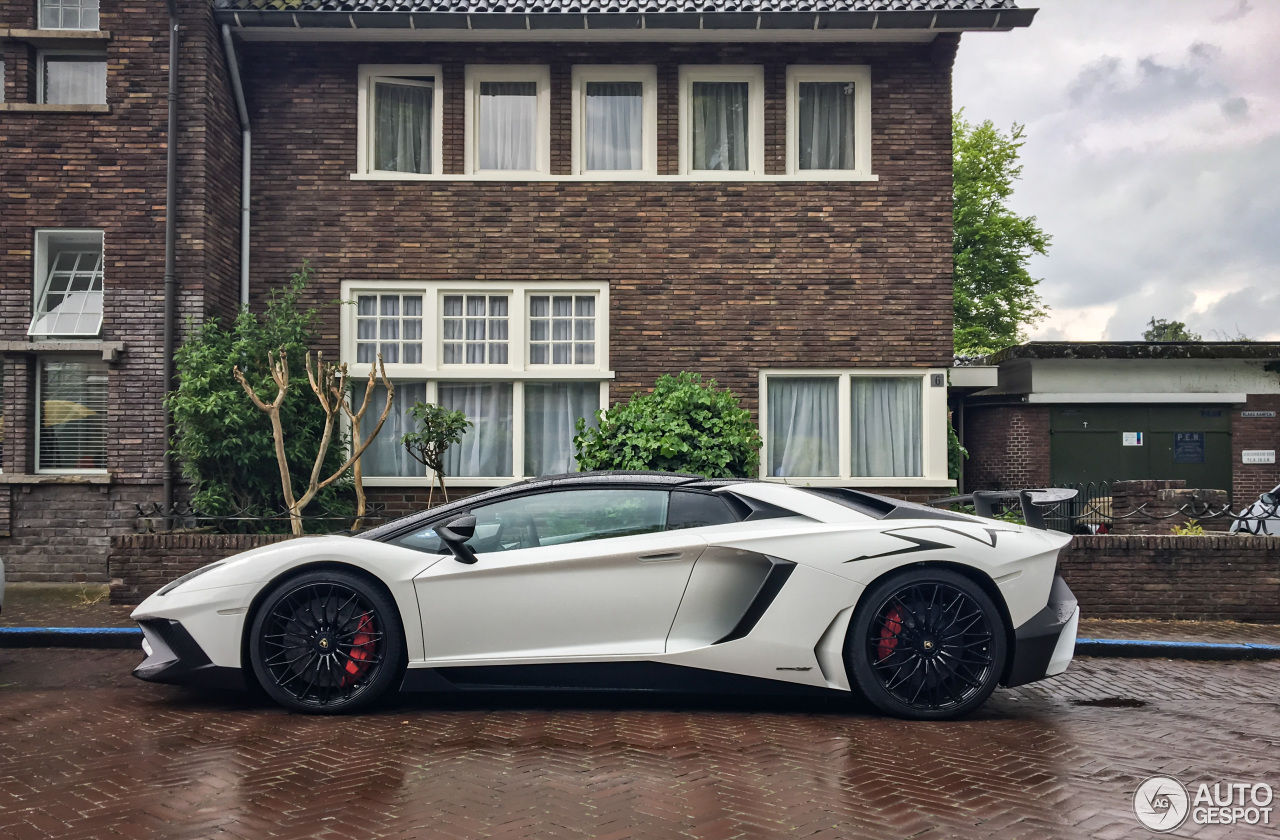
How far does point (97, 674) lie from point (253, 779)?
323 centimetres

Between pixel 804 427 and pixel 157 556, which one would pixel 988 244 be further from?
pixel 157 556

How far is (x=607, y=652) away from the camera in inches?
206

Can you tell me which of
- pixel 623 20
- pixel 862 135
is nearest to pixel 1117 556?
pixel 862 135

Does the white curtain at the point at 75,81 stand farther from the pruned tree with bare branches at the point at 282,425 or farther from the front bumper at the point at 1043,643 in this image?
the front bumper at the point at 1043,643

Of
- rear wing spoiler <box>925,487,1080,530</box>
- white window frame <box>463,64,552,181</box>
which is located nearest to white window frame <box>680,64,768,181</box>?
white window frame <box>463,64,552,181</box>

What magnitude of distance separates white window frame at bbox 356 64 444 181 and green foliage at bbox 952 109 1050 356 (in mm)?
24577

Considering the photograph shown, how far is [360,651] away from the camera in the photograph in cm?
535

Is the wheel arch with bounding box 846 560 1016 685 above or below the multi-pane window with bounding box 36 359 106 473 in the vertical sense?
below

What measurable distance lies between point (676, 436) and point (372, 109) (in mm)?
5805

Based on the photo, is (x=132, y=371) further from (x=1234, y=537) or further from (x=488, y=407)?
(x=1234, y=537)

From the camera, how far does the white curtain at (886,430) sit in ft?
40.1

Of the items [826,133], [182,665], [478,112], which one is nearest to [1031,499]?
[182,665]

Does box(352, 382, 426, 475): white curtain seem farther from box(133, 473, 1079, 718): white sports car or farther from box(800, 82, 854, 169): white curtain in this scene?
box(133, 473, 1079, 718): white sports car

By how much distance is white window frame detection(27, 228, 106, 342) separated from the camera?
11.4 m
